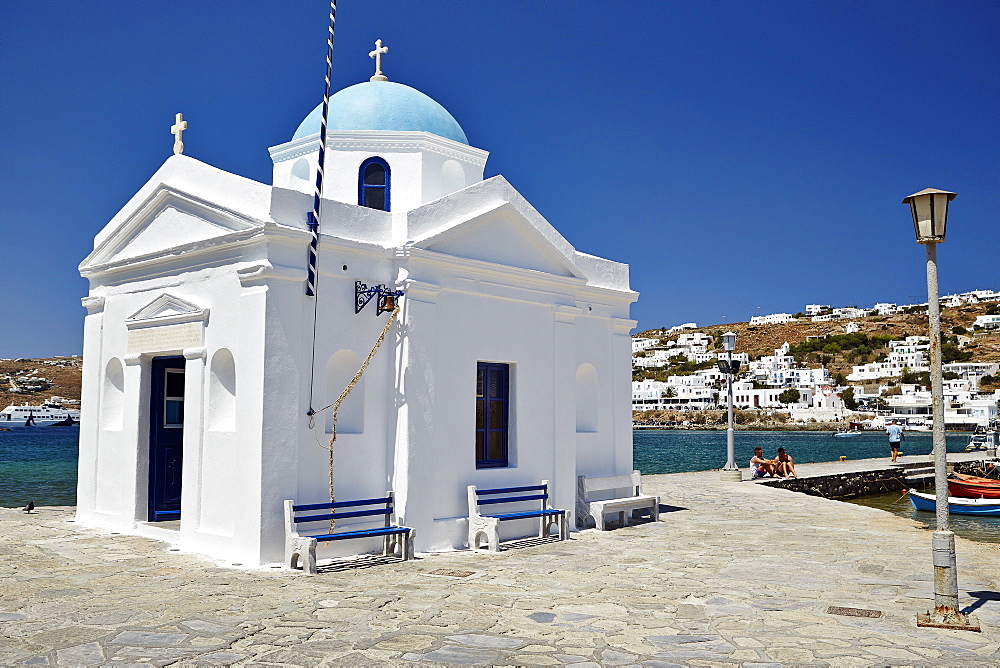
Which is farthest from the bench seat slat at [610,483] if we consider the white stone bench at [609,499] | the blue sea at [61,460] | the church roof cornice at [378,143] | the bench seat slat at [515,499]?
the blue sea at [61,460]

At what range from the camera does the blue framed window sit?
12.0m

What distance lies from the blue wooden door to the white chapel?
30mm

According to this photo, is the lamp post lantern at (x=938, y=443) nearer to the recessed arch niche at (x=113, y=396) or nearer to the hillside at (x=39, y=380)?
the recessed arch niche at (x=113, y=396)

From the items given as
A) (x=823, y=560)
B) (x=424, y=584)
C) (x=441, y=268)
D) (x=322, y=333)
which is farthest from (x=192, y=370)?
(x=823, y=560)

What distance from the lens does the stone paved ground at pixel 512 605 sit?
6359mm

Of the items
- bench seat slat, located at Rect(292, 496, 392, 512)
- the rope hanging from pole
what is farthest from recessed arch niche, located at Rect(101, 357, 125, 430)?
bench seat slat, located at Rect(292, 496, 392, 512)

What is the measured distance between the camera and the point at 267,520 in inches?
376

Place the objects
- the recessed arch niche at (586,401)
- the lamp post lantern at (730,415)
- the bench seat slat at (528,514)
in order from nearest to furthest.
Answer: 1. the bench seat slat at (528,514)
2. the recessed arch niche at (586,401)
3. the lamp post lantern at (730,415)

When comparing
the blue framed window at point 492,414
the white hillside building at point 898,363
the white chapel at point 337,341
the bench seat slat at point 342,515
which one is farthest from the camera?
the white hillside building at point 898,363

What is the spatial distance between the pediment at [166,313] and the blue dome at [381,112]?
3633 millimetres

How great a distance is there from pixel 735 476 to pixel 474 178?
1212cm

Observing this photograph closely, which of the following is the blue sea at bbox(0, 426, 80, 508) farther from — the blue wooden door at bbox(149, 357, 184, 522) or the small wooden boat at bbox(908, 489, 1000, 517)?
the small wooden boat at bbox(908, 489, 1000, 517)

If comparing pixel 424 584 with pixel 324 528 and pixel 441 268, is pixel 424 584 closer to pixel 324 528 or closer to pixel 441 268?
pixel 324 528

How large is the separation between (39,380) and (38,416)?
14.0 metres
